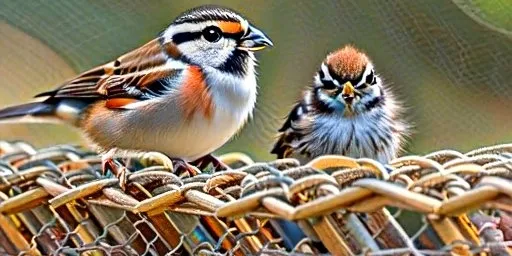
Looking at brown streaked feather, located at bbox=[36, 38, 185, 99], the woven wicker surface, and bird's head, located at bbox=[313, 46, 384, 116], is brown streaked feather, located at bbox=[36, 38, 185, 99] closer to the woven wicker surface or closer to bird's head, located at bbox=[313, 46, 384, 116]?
the woven wicker surface

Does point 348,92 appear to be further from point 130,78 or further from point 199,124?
point 130,78

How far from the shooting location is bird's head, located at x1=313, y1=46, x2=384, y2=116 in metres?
1.78

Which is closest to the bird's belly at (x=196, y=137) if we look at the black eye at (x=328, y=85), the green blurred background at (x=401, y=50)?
the black eye at (x=328, y=85)

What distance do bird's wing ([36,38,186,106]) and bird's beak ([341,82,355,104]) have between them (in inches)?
14.8

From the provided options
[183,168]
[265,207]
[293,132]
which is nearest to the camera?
[265,207]

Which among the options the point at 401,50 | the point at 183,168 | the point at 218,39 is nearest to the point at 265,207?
the point at 183,168

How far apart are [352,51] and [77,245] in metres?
0.67

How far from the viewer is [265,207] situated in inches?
43.2

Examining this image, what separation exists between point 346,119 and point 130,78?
A: 48 centimetres

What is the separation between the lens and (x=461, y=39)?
231 cm

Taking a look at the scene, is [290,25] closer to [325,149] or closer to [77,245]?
[325,149]

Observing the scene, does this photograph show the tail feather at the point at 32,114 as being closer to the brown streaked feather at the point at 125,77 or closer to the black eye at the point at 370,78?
the brown streaked feather at the point at 125,77

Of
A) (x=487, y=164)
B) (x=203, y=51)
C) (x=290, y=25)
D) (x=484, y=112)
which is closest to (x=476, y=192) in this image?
(x=487, y=164)

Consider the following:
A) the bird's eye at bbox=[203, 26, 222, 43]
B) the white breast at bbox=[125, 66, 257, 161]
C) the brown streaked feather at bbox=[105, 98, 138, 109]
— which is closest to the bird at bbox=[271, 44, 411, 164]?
the white breast at bbox=[125, 66, 257, 161]
